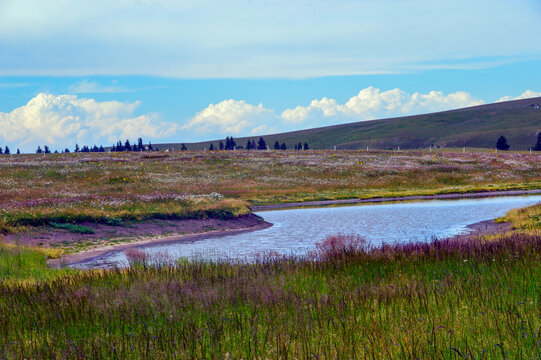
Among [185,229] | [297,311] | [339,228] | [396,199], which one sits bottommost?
[396,199]

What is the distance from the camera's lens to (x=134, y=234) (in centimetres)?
2762

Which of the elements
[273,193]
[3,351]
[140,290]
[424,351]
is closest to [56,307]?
[140,290]

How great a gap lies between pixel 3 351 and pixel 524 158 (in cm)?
9678

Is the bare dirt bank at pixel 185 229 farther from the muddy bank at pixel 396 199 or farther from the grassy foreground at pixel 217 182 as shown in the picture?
the muddy bank at pixel 396 199

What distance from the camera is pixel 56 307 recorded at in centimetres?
805

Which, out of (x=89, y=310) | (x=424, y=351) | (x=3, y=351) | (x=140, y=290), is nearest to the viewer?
(x=424, y=351)

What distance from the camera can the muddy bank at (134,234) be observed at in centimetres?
2327

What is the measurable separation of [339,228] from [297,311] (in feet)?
70.4

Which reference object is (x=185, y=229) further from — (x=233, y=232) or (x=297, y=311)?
(x=297, y=311)

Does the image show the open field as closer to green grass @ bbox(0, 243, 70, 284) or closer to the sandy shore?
the sandy shore

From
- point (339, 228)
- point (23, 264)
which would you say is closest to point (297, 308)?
point (23, 264)

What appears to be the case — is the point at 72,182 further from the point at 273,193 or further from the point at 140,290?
the point at 140,290

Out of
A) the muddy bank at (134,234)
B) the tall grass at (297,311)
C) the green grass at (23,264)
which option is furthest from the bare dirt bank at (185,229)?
the tall grass at (297,311)

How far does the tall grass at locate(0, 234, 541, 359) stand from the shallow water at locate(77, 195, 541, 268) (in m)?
5.51
